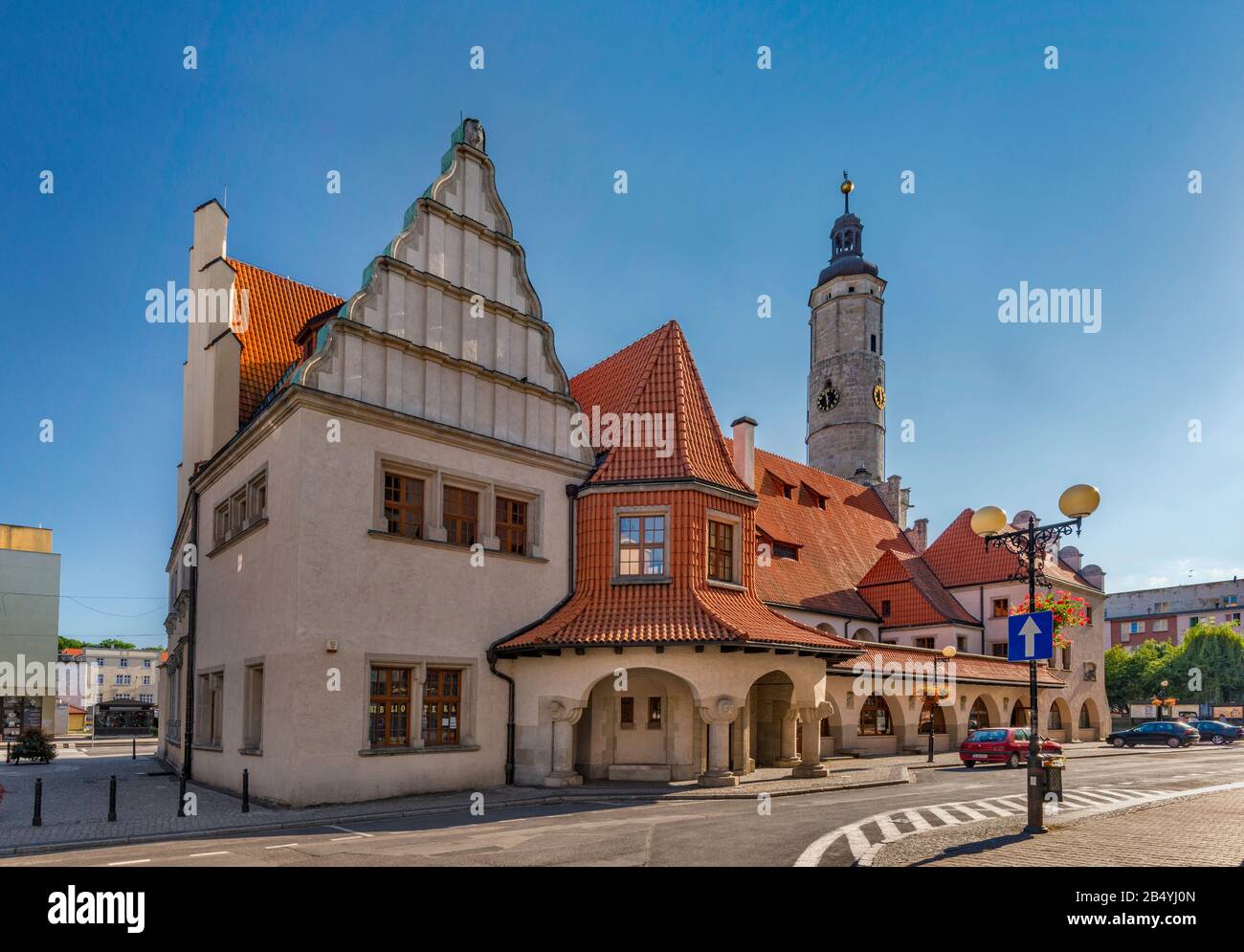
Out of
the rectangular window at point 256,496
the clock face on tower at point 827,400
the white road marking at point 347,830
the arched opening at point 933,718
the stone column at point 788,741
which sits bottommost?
the arched opening at point 933,718

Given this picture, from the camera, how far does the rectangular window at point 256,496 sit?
2066cm

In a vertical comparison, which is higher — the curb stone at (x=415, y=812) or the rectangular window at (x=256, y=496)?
the rectangular window at (x=256, y=496)

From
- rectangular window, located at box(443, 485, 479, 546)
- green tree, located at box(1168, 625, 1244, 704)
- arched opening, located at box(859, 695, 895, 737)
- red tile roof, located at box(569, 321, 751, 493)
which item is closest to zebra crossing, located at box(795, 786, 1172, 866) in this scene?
red tile roof, located at box(569, 321, 751, 493)

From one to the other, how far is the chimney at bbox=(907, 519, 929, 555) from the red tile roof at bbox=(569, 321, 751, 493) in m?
31.2

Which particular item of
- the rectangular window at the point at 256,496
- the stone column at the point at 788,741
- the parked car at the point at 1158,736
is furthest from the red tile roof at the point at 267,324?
the parked car at the point at 1158,736

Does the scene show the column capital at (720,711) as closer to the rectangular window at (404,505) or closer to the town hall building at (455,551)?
the town hall building at (455,551)

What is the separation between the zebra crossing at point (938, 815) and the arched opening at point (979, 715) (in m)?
20.4

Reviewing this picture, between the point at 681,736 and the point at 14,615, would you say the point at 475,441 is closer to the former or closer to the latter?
the point at 681,736

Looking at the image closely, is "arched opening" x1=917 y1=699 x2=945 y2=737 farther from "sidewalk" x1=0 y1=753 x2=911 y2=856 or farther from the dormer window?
the dormer window

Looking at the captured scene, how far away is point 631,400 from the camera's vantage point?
1005 inches

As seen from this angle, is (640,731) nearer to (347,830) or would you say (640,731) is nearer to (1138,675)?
(347,830)

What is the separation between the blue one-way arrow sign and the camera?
521 inches
